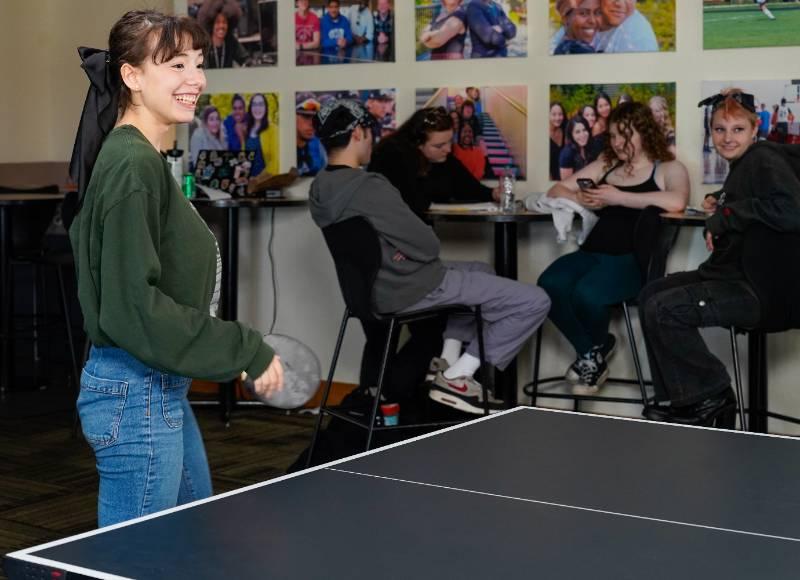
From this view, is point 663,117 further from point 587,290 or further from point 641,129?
point 587,290

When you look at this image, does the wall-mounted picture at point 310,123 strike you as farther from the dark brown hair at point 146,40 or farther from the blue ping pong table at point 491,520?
the blue ping pong table at point 491,520

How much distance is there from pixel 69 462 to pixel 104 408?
2.82 meters

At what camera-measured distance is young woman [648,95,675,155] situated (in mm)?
4969

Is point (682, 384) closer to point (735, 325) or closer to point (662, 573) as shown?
point (735, 325)

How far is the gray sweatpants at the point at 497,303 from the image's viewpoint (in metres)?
4.52

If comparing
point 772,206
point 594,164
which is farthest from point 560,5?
point 772,206

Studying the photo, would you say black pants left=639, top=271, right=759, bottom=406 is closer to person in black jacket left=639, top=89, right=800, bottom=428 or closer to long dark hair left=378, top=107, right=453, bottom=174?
person in black jacket left=639, top=89, right=800, bottom=428

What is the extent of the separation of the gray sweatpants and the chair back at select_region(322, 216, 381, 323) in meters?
0.21

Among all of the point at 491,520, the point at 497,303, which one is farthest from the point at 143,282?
the point at 497,303

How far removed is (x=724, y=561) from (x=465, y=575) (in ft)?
0.90

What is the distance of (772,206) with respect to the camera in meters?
4.04

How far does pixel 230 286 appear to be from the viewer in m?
5.68

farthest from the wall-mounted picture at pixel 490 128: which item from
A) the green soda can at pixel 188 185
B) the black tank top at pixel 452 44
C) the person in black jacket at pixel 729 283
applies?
the green soda can at pixel 188 185

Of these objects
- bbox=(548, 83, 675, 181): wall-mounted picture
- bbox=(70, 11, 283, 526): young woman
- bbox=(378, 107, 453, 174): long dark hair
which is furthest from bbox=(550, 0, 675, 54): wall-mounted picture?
bbox=(70, 11, 283, 526): young woman
